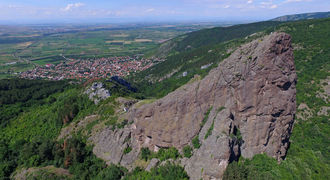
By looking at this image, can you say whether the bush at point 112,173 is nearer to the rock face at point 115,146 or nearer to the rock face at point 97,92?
the rock face at point 115,146

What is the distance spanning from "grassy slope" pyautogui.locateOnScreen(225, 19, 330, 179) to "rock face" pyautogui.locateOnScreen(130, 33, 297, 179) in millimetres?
1770

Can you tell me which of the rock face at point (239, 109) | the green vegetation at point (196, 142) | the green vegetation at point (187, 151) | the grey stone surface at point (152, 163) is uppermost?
the rock face at point (239, 109)

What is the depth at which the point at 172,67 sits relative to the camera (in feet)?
518

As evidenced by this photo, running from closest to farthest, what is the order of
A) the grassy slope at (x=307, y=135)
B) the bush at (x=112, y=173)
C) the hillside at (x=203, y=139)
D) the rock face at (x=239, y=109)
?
the grassy slope at (x=307, y=135), the rock face at (x=239, y=109), the hillside at (x=203, y=139), the bush at (x=112, y=173)

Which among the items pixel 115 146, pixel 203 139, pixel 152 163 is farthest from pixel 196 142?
pixel 115 146

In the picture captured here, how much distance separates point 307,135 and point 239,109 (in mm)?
33550

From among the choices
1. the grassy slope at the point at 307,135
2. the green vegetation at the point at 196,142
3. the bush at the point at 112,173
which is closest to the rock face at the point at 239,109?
the green vegetation at the point at 196,142

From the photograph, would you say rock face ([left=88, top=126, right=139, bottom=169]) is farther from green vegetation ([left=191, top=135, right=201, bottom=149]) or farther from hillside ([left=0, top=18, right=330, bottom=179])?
green vegetation ([left=191, top=135, right=201, bottom=149])

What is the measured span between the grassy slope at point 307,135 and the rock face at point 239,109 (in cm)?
177

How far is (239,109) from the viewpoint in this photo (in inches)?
1006

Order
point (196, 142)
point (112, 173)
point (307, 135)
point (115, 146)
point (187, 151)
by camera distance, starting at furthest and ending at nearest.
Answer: point (307, 135) → point (115, 146) → point (112, 173) → point (187, 151) → point (196, 142)

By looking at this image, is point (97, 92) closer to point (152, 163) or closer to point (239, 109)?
point (152, 163)

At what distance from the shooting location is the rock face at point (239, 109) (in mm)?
23641

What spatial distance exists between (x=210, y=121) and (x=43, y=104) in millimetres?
78395
